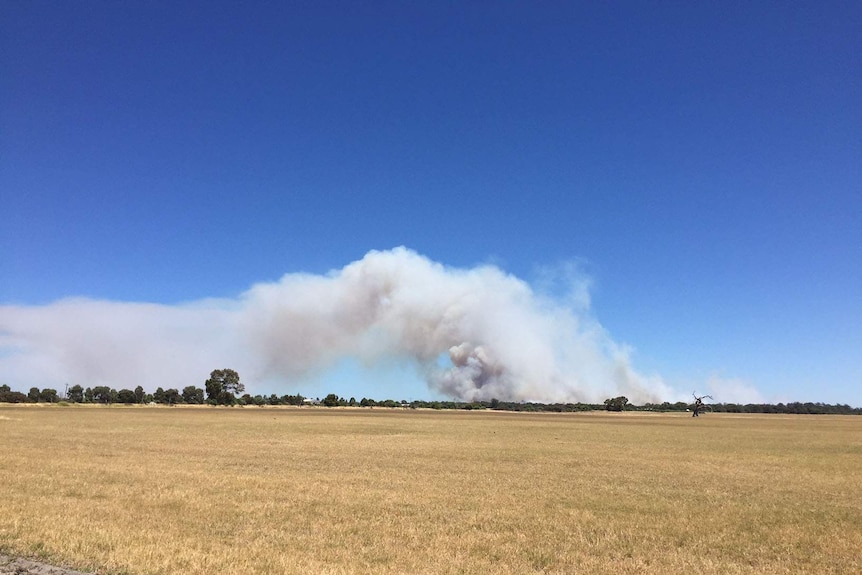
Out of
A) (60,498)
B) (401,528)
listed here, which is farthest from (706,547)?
(60,498)

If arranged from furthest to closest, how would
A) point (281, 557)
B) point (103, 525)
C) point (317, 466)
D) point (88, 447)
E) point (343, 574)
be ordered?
point (88, 447), point (317, 466), point (103, 525), point (281, 557), point (343, 574)

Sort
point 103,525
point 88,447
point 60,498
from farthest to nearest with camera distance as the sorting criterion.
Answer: point 88,447, point 60,498, point 103,525

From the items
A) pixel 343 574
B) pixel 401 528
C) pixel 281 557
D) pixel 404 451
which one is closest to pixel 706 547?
pixel 401 528

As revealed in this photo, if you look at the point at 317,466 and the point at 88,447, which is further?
the point at 88,447

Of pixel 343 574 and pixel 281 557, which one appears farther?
pixel 281 557

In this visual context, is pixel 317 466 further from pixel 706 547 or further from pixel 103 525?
pixel 706 547

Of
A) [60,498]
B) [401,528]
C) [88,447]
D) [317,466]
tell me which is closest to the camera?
[401,528]

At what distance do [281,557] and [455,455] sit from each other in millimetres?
25904

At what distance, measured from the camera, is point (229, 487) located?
21953 mm

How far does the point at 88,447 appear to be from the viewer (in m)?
36.5

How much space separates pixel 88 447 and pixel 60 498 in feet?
67.3

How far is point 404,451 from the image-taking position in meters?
40.1

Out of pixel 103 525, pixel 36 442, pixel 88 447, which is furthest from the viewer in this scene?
pixel 36 442

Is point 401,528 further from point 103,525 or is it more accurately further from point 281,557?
point 103,525
